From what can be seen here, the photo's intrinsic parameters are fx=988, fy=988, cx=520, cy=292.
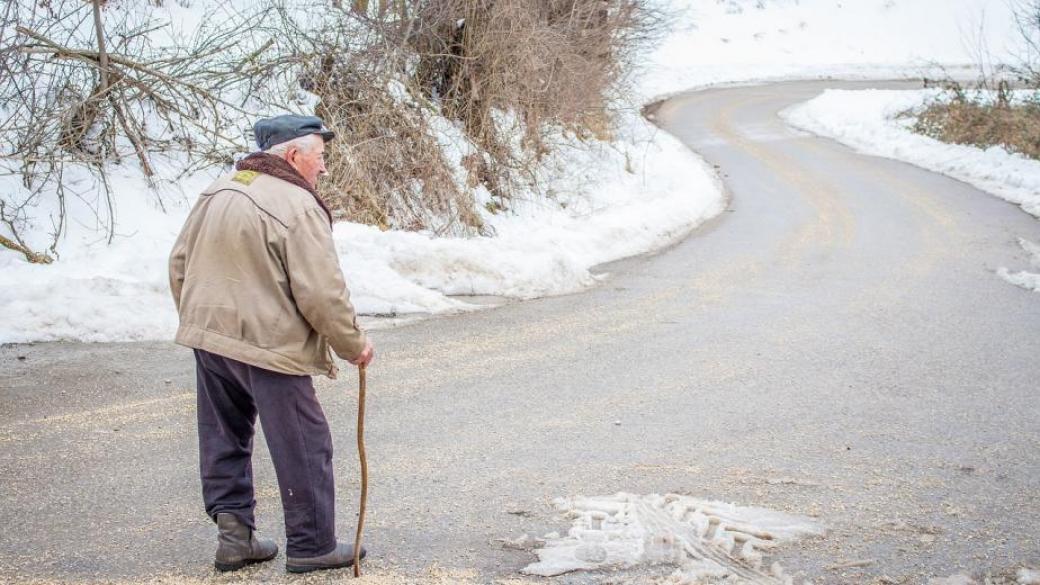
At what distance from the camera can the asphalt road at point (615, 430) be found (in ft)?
14.4

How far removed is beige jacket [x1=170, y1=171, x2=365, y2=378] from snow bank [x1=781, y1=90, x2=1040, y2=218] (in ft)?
48.7

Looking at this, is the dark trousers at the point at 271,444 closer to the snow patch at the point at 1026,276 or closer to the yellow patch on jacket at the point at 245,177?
the yellow patch on jacket at the point at 245,177

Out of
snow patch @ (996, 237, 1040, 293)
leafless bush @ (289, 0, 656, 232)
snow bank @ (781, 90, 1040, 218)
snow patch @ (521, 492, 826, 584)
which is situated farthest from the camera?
snow bank @ (781, 90, 1040, 218)

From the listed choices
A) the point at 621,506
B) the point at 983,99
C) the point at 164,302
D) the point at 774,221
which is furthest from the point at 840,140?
the point at 621,506

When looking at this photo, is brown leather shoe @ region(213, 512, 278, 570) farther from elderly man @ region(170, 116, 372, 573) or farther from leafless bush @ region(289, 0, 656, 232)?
leafless bush @ region(289, 0, 656, 232)

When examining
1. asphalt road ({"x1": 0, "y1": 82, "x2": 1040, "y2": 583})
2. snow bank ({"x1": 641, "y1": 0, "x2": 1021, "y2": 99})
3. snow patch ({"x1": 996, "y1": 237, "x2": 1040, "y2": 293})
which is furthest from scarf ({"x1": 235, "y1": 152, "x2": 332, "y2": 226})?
snow bank ({"x1": 641, "y1": 0, "x2": 1021, "y2": 99})

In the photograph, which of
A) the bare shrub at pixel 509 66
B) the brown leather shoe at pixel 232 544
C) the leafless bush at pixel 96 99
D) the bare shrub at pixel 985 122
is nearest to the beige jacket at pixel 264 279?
the brown leather shoe at pixel 232 544

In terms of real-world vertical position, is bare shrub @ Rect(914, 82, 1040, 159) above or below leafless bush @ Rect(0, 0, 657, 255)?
below

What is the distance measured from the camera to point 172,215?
10.2 metres

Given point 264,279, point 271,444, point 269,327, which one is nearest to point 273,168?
point 264,279

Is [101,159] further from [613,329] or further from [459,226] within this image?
[613,329]

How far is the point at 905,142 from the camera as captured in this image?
24531 mm

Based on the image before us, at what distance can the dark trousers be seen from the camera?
12.4 feet

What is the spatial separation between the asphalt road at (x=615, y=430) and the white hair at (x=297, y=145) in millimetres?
1691
